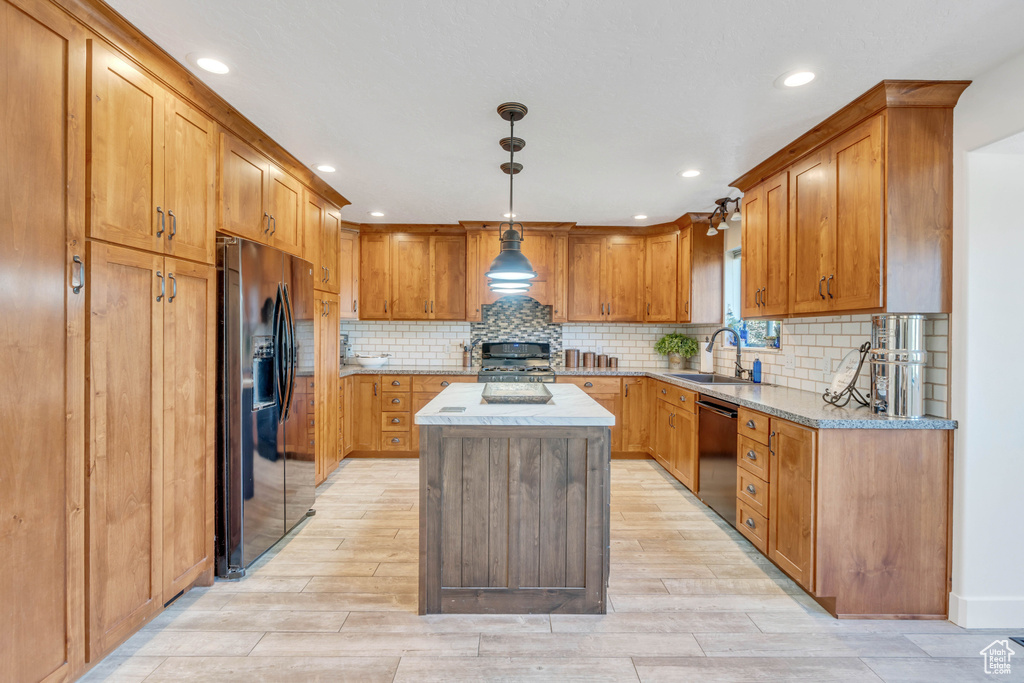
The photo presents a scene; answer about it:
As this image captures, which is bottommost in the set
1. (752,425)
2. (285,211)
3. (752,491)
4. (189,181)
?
(752,491)

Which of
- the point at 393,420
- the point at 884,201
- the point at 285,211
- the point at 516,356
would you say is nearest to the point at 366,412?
the point at 393,420

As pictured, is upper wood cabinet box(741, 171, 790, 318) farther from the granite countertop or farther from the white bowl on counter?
the white bowl on counter

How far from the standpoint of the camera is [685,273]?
480 cm

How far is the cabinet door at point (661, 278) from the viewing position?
499 cm

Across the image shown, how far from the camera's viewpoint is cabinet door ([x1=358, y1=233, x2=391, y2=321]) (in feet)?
17.0

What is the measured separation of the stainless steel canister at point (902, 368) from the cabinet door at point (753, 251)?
39.5 inches

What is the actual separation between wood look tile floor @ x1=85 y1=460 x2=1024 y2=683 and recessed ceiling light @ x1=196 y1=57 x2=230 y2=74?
7.92 feet

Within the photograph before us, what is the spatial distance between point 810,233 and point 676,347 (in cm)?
263

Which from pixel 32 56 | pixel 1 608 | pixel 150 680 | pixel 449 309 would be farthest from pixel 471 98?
pixel 449 309

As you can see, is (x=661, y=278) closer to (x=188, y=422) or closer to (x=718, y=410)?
(x=718, y=410)

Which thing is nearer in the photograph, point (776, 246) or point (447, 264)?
point (776, 246)

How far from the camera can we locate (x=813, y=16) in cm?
168

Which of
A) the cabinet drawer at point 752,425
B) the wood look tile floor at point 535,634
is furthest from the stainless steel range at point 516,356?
the wood look tile floor at point 535,634

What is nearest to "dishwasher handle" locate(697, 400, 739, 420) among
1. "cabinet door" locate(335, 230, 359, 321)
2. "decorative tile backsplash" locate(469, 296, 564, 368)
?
"decorative tile backsplash" locate(469, 296, 564, 368)
